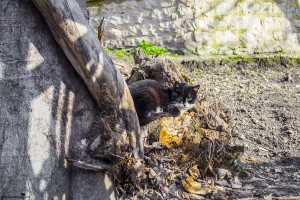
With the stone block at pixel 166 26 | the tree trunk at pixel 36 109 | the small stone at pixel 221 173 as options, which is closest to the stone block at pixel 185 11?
the stone block at pixel 166 26

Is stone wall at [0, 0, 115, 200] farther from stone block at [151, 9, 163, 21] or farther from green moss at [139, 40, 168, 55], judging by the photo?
stone block at [151, 9, 163, 21]

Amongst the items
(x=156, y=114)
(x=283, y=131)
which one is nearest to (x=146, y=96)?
(x=156, y=114)

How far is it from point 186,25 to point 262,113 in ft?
6.64

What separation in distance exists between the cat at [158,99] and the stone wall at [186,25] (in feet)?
12.3

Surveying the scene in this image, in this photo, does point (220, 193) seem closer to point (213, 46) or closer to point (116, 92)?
point (116, 92)

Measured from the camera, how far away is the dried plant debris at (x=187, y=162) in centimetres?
361

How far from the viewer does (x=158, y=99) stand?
12.3 feet

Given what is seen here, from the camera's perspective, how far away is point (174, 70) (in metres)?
4.37

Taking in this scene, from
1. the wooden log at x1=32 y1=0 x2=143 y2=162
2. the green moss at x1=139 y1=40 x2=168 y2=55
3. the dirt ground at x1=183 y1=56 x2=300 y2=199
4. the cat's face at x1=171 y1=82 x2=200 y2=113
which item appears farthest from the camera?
the green moss at x1=139 y1=40 x2=168 y2=55

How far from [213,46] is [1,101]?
4.80 metres

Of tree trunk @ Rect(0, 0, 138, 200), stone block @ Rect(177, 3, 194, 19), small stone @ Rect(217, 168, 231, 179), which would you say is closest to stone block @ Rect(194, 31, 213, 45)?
stone block @ Rect(177, 3, 194, 19)

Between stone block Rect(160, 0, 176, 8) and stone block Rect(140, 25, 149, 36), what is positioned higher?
stone block Rect(160, 0, 176, 8)

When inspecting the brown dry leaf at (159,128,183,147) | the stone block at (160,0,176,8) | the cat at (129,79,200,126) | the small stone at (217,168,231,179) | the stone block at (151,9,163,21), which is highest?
the stone block at (160,0,176,8)

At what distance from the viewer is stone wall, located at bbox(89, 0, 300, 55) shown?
7461mm
